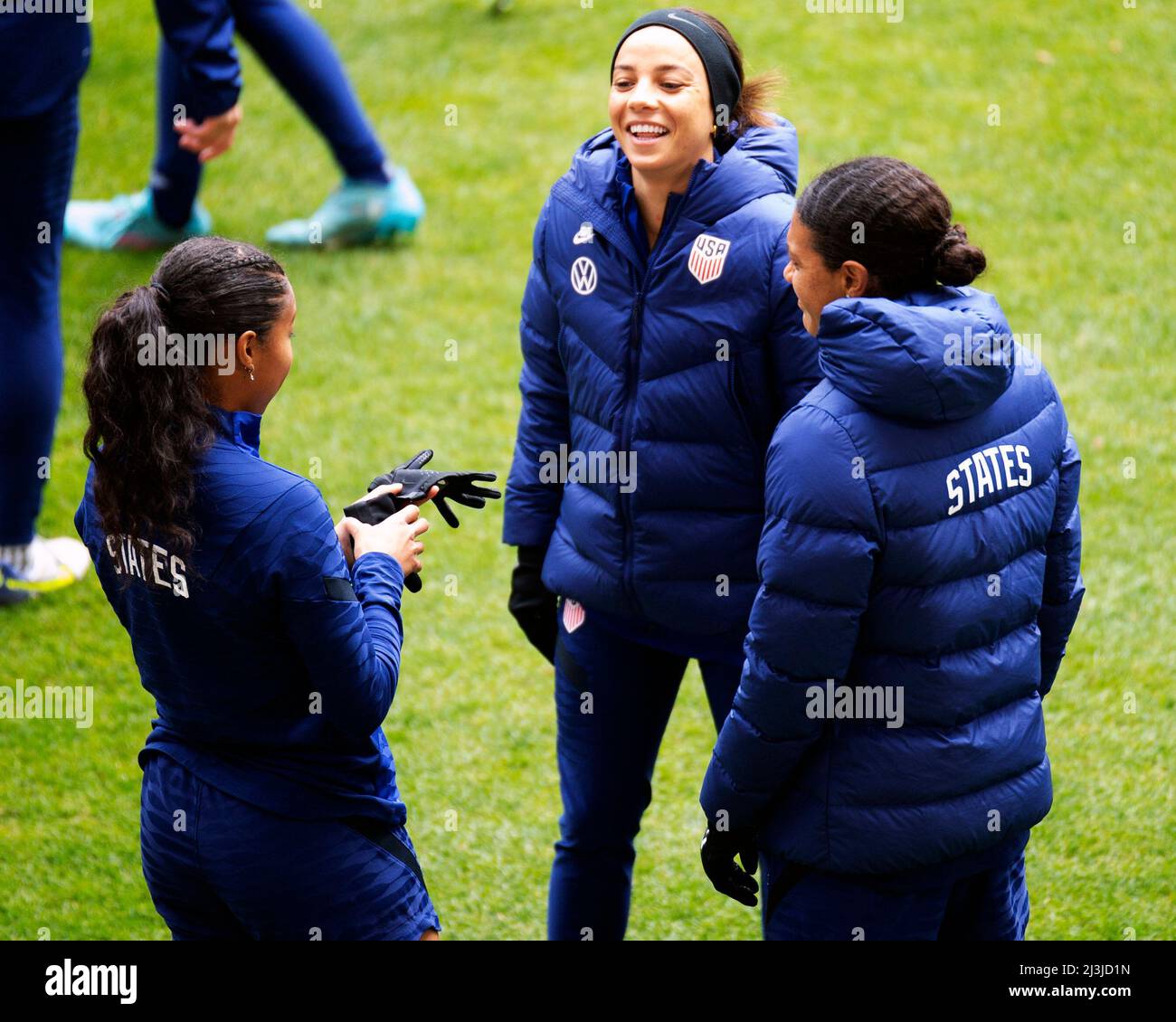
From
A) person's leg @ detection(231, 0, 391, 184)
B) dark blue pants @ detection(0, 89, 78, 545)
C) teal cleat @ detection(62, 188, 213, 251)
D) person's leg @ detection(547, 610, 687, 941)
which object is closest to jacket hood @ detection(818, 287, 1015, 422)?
person's leg @ detection(547, 610, 687, 941)

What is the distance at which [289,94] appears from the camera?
6.81m

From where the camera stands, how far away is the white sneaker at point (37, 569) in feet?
16.5

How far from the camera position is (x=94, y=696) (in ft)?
15.2

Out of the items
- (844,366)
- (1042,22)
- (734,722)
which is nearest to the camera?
(844,366)

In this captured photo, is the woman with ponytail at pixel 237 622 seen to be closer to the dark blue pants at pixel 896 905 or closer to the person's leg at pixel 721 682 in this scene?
the dark blue pants at pixel 896 905

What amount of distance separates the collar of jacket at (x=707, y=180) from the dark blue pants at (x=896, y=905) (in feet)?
4.14

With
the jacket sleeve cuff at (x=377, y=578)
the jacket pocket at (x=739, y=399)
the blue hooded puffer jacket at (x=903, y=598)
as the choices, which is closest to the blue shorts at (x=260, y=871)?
the jacket sleeve cuff at (x=377, y=578)

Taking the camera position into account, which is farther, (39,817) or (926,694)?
(39,817)

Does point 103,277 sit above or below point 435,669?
above

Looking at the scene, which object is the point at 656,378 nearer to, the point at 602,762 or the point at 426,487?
the point at 426,487

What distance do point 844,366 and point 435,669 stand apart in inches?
103

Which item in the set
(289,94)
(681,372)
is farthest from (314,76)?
(681,372)
